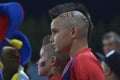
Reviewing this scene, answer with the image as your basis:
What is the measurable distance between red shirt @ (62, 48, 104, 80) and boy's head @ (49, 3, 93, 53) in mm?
148

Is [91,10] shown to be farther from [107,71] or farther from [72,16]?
[72,16]

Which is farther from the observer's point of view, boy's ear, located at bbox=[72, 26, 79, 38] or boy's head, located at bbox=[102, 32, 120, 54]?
boy's head, located at bbox=[102, 32, 120, 54]

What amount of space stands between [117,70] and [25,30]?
4.01 m

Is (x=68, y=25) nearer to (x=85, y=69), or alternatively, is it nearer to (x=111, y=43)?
(x=85, y=69)

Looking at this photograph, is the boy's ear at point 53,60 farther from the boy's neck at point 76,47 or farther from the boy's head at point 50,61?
the boy's neck at point 76,47

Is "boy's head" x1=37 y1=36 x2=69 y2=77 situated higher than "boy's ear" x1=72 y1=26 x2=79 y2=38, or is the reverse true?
"boy's ear" x1=72 y1=26 x2=79 y2=38

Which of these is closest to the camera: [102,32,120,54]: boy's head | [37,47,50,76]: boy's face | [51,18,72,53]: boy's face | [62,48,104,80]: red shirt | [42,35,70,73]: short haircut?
A: [62,48,104,80]: red shirt

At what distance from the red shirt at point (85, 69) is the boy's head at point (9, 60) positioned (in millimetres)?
551

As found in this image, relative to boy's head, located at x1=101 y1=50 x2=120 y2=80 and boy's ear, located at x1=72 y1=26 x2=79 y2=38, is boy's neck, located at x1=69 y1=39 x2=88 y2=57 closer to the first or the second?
boy's ear, located at x1=72 y1=26 x2=79 y2=38

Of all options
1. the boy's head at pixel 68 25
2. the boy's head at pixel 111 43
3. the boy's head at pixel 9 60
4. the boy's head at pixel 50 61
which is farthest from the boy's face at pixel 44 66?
the boy's head at pixel 111 43

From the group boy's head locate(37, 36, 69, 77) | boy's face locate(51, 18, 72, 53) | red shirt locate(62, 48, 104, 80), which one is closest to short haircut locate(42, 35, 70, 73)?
boy's head locate(37, 36, 69, 77)

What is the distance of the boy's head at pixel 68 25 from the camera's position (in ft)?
11.5

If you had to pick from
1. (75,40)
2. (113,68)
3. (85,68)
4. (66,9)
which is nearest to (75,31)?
(75,40)

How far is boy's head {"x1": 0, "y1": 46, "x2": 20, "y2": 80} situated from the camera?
3.76 meters
